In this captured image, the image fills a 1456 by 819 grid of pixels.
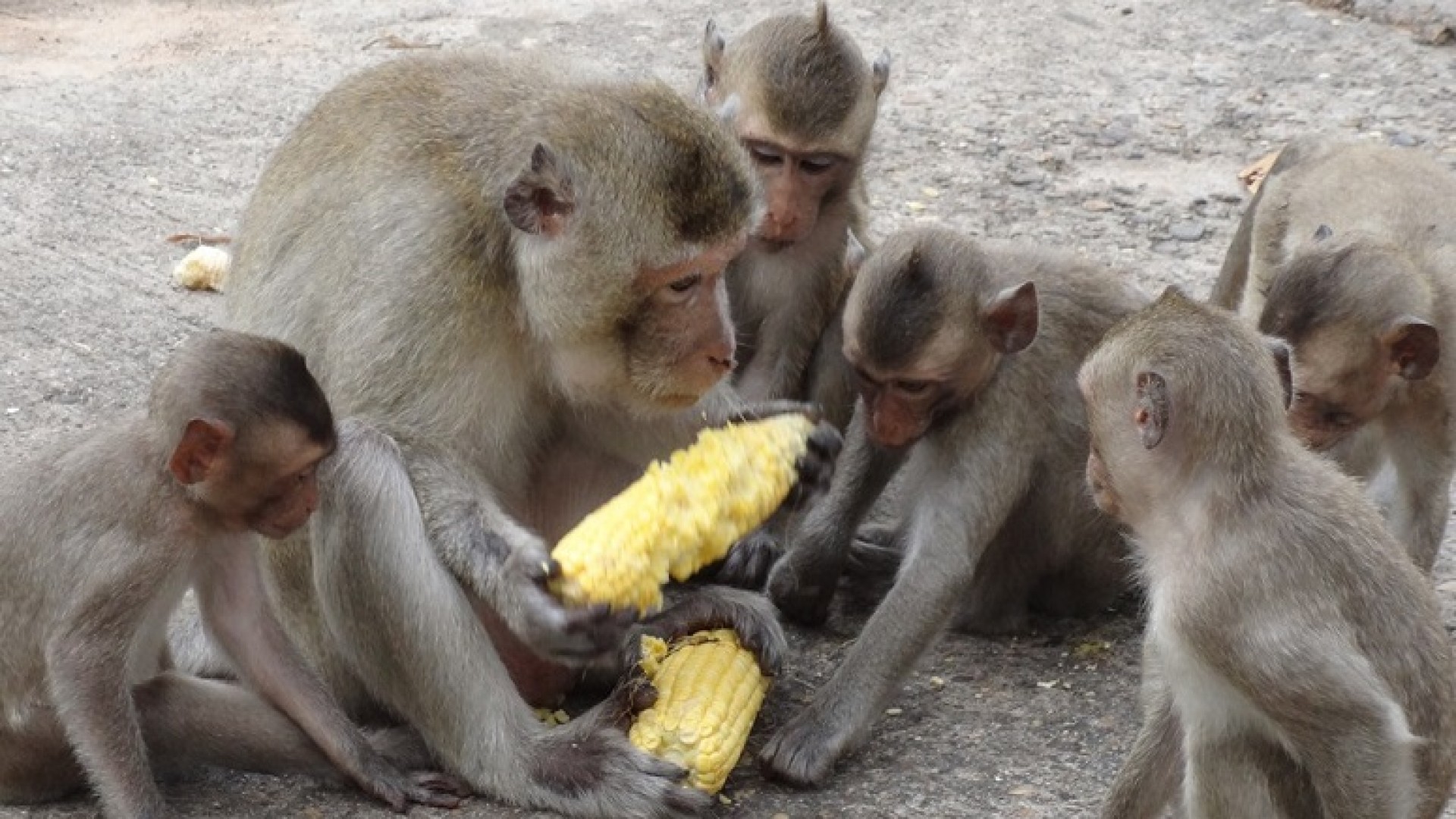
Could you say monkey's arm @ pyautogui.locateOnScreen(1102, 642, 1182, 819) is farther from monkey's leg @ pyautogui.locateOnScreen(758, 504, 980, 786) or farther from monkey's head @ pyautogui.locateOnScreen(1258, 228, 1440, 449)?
monkey's head @ pyautogui.locateOnScreen(1258, 228, 1440, 449)

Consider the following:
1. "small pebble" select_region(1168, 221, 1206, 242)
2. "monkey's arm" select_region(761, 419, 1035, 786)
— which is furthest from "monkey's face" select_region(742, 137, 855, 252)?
"small pebble" select_region(1168, 221, 1206, 242)

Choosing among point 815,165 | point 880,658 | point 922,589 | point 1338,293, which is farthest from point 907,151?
point 880,658

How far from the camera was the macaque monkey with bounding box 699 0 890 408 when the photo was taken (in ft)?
20.3

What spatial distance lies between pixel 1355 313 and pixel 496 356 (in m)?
2.36

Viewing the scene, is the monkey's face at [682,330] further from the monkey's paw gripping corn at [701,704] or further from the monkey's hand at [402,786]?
the monkey's hand at [402,786]

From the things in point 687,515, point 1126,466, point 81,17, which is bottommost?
point 81,17

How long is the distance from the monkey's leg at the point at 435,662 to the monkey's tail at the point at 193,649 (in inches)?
22.2

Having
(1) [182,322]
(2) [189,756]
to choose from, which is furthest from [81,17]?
(2) [189,756]

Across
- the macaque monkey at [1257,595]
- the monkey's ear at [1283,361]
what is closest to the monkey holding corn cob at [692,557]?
the macaque monkey at [1257,595]

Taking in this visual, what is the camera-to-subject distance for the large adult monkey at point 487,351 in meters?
4.75

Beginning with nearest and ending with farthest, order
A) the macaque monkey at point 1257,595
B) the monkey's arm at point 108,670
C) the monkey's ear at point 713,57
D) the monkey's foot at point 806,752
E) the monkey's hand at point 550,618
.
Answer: the macaque monkey at point 1257,595, the monkey's arm at point 108,670, the monkey's hand at point 550,618, the monkey's foot at point 806,752, the monkey's ear at point 713,57

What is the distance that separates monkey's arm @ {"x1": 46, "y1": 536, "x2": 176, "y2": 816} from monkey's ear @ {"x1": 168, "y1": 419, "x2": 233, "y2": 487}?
0.20 m

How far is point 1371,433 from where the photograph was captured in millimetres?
6059

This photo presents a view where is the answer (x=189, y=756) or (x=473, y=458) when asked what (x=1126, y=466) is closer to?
(x=473, y=458)
